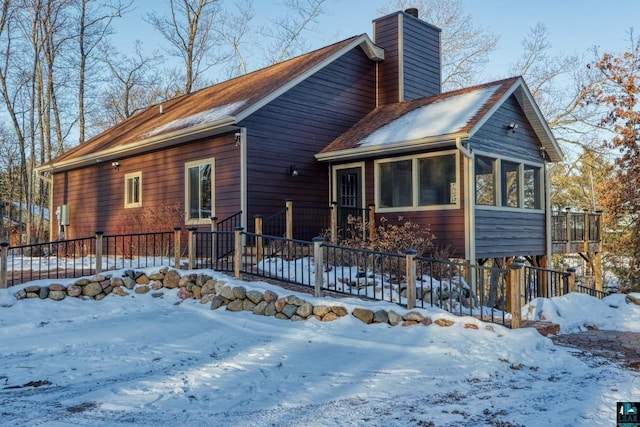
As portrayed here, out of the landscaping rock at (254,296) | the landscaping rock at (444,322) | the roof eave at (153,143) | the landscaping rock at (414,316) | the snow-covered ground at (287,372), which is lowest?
the snow-covered ground at (287,372)

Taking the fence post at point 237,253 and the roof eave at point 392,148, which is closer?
the fence post at point 237,253

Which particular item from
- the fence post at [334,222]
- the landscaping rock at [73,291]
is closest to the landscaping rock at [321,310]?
the fence post at [334,222]

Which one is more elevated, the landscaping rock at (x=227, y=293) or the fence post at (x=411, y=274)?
the fence post at (x=411, y=274)

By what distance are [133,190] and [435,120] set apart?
8603 mm

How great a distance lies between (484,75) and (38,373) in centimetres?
2802

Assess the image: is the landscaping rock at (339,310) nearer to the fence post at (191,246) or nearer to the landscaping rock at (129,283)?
the fence post at (191,246)

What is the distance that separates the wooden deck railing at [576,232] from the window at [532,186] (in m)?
1.26

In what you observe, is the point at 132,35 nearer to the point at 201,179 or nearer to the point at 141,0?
the point at 141,0

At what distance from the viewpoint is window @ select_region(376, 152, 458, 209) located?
1173 centimetres

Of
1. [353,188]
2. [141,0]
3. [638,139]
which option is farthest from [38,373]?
[141,0]

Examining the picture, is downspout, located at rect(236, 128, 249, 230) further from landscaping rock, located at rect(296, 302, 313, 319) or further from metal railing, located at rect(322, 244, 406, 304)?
landscaping rock, located at rect(296, 302, 313, 319)

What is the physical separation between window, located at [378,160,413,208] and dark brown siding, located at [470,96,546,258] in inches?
64.0

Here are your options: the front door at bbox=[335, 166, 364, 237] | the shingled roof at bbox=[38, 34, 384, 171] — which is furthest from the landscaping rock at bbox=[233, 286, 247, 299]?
the front door at bbox=[335, 166, 364, 237]

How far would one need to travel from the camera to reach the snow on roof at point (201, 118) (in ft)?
40.5
